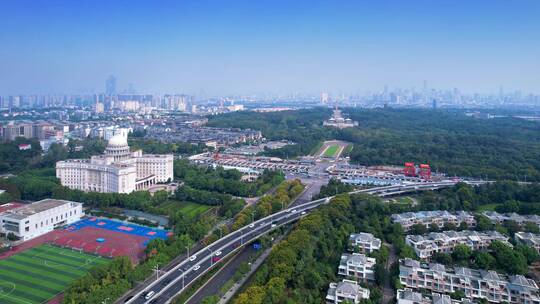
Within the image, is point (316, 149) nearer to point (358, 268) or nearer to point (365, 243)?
point (365, 243)

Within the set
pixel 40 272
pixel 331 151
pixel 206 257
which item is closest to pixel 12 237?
pixel 40 272

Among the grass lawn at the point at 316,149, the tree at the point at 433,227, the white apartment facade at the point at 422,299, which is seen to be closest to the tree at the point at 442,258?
the tree at the point at 433,227

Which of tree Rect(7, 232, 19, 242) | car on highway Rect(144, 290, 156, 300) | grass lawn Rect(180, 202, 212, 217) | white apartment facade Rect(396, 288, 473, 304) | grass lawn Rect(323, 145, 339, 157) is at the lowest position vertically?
tree Rect(7, 232, 19, 242)

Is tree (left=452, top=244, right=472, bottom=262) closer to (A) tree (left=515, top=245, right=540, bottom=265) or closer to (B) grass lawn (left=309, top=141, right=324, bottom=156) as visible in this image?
(A) tree (left=515, top=245, right=540, bottom=265)

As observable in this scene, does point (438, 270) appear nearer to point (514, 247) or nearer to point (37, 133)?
point (514, 247)

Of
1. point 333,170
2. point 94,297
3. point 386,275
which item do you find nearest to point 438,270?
point 386,275

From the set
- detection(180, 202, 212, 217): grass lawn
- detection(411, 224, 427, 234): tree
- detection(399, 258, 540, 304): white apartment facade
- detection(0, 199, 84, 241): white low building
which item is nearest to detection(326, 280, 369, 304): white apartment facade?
detection(399, 258, 540, 304): white apartment facade

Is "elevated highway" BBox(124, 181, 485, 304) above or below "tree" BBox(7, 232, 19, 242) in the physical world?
above
